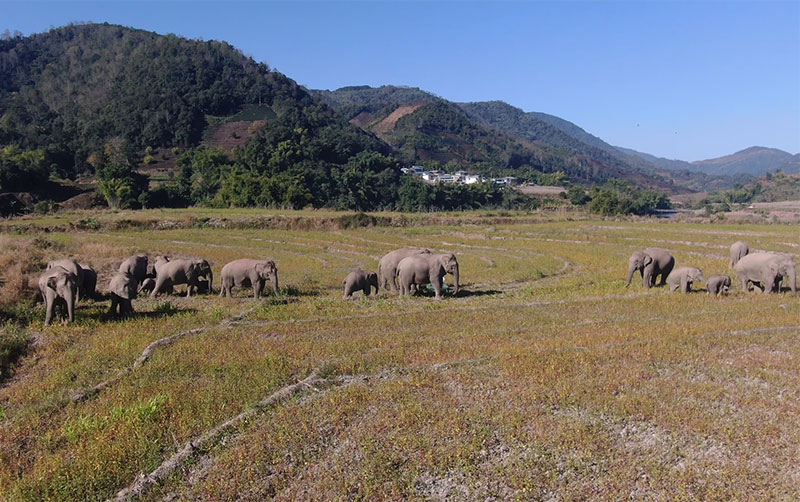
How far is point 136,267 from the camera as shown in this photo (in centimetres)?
2147

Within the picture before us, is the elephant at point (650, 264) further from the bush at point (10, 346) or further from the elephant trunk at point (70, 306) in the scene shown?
the bush at point (10, 346)

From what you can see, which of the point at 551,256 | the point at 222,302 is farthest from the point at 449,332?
the point at 551,256

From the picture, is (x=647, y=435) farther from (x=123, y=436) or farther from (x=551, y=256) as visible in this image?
(x=551, y=256)

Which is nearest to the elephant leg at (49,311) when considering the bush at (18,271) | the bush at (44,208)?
the bush at (18,271)

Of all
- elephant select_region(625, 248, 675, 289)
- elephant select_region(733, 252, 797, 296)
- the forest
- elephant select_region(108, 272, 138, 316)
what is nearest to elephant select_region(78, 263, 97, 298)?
elephant select_region(108, 272, 138, 316)

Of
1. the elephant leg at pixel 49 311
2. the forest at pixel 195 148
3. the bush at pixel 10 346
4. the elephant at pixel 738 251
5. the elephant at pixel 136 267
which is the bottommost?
the bush at pixel 10 346

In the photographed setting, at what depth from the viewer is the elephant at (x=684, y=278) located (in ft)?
67.6

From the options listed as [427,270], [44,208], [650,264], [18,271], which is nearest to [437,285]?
[427,270]

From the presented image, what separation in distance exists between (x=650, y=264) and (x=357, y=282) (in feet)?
38.1

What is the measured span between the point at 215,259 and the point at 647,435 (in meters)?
28.4

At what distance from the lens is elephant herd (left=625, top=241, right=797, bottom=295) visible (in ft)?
64.9

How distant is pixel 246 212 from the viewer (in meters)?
64.8

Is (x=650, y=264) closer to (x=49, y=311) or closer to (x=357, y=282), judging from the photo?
(x=357, y=282)

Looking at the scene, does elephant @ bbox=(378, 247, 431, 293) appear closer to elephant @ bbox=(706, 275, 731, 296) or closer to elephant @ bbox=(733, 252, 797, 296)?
elephant @ bbox=(706, 275, 731, 296)
